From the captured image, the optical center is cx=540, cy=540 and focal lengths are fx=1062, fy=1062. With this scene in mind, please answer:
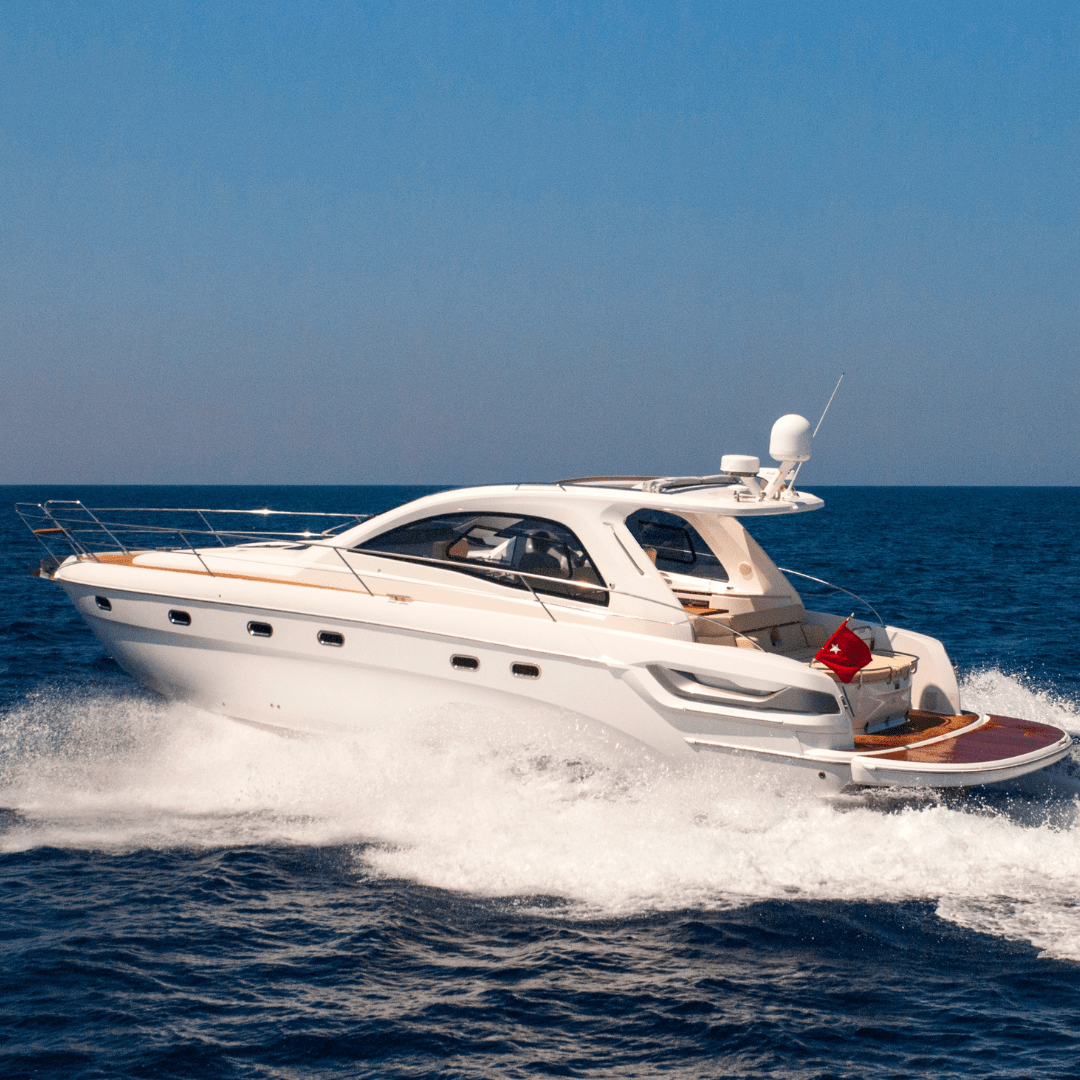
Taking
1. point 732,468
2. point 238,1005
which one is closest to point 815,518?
point 732,468

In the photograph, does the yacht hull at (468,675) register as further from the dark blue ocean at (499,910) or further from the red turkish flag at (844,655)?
the red turkish flag at (844,655)

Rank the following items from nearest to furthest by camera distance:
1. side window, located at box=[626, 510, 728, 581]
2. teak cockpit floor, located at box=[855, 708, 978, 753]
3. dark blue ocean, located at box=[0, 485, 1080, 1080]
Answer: dark blue ocean, located at box=[0, 485, 1080, 1080] < teak cockpit floor, located at box=[855, 708, 978, 753] < side window, located at box=[626, 510, 728, 581]

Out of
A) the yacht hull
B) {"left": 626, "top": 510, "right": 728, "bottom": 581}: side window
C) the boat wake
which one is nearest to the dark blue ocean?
the boat wake

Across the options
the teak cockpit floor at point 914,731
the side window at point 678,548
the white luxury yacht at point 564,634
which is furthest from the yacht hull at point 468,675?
the side window at point 678,548

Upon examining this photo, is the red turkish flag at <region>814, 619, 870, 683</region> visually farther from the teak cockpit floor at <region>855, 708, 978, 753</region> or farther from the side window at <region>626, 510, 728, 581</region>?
the side window at <region>626, 510, 728, 581</region>

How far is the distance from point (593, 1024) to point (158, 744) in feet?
14.6

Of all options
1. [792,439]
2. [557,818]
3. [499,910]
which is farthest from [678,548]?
[499,910]

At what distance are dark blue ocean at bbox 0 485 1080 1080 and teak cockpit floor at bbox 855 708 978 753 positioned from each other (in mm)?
421

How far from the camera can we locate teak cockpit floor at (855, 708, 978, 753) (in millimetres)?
6953

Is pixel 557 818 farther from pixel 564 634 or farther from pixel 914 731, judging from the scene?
pixel 914 731

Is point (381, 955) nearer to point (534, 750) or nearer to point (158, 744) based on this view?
point (534, 750)

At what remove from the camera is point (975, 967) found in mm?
5242

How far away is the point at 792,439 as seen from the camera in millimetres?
7793

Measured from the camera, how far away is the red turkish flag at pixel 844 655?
278 inches
